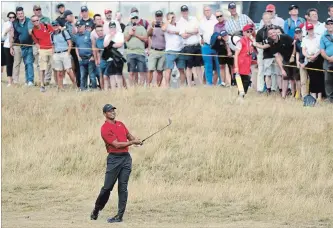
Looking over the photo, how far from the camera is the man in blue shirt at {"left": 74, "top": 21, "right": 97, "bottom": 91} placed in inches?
1024

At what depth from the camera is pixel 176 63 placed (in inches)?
1006

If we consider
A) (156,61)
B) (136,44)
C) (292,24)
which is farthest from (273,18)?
(136,44)

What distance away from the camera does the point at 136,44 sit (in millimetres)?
25484

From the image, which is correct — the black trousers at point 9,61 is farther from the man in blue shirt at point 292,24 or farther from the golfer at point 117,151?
the golfer at point 117,151

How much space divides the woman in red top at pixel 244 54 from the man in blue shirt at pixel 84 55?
14.7 ft

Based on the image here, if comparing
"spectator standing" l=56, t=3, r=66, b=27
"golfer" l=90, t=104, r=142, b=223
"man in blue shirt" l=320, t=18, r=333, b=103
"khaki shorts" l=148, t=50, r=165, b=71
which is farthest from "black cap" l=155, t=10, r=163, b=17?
"golfer" l=90, t=104, r=142, b=223

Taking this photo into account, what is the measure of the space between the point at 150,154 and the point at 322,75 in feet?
15.2

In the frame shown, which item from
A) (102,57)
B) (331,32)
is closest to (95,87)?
(102,57)

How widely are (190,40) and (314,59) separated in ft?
12.2

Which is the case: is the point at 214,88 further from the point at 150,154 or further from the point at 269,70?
the point at 150,154

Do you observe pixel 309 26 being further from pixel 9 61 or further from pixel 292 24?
pixel 9 61

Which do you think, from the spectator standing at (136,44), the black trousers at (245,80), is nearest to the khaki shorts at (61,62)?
the spectator standing at (136,44)

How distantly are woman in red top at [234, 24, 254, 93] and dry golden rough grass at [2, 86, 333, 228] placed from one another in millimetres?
752

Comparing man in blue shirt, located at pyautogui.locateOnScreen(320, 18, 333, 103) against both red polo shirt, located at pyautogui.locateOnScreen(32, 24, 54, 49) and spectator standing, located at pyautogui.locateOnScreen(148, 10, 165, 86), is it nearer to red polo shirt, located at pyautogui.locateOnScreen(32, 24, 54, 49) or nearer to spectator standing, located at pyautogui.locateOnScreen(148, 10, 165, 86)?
spectator standing, located at pyautogui.locateOnScreen(148, 10, 165, 86)
